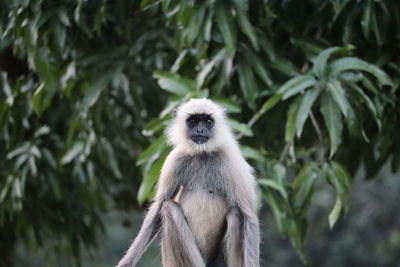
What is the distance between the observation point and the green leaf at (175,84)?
6535 millimetres

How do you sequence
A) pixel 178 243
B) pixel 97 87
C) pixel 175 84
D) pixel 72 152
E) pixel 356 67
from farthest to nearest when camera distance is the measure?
pixel 72 152
pixel 97 87
pixel 175 84
pixel 356 67
pixel 178 243

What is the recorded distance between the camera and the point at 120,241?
20.6 m

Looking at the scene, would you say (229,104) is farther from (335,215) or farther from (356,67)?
(335,215)

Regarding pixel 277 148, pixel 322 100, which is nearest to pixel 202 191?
pixel 322 100

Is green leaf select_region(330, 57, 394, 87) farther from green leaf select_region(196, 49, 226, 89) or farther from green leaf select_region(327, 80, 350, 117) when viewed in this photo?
green leaf select_region(196, 49, 226, 89)

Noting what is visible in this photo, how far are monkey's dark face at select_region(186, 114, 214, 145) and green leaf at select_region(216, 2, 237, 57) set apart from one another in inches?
40.2

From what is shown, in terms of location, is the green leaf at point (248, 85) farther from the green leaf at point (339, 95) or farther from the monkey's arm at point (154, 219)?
the monkey's arm at point (154, 219)

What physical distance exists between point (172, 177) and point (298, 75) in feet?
5.92

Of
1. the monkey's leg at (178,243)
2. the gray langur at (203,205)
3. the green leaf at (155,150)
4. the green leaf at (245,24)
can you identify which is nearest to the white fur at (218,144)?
the gray langur at (203,205)

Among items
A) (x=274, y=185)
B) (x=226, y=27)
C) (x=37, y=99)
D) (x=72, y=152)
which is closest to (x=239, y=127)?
(x=274, y=185)

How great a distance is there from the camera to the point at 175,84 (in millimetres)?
6574

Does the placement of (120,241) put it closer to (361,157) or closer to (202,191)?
(361,157)

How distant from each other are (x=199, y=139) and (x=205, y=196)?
40cm

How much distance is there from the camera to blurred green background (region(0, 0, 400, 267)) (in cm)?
632
